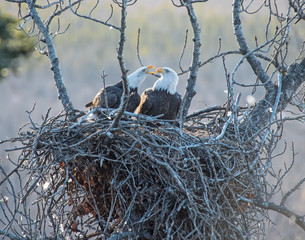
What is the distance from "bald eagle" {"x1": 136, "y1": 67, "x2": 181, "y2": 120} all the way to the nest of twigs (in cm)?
125

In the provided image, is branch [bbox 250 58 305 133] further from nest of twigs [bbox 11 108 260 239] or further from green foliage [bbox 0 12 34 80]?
green foliage [bbox 0 12 34 80]

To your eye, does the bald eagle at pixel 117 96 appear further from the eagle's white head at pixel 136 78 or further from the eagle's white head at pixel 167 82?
the eagle's white head at pixel 167 82

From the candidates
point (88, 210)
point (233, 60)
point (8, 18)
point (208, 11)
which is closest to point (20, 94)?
point (233, 60)

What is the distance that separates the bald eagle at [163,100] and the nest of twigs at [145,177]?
1249 millimetres

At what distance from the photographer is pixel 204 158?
4168 mm

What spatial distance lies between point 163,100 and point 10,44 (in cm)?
214

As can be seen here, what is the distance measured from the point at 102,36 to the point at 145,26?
3.34 m

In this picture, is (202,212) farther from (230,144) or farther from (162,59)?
(162,59)

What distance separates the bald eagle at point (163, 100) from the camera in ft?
18.3

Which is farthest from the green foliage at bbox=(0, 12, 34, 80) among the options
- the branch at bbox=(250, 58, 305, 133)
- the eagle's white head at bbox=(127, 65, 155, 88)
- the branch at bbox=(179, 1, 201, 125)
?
the branch at bbox=(250, 58, 305, 133)

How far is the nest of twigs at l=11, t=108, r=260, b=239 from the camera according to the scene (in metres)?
3.83

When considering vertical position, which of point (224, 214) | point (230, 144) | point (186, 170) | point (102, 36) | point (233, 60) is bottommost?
point (224, 214)

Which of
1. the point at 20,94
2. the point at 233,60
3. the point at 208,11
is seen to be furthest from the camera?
the point at 208,11

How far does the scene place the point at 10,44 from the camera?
6.27 m
